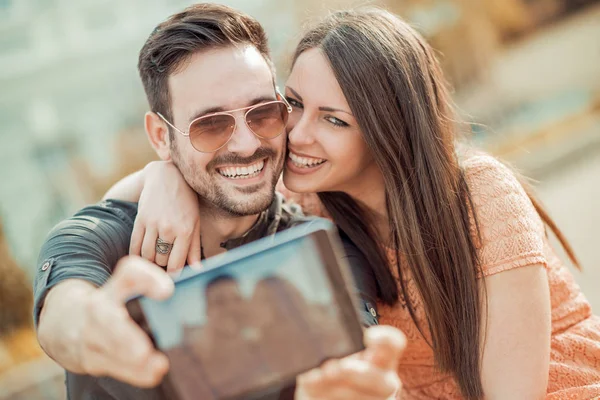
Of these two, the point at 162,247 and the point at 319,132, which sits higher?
the point at 319,132

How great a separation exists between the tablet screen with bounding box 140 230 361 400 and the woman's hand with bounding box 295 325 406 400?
0.05 meters

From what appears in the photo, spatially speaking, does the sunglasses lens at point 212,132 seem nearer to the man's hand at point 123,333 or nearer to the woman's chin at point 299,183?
the woman's chin at point 299,183

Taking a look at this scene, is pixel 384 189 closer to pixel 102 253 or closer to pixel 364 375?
pixel 102 253

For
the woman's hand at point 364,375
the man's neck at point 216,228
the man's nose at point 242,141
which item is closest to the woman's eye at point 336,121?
the man's nose at point 242,141

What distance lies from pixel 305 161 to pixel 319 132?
0.15 m

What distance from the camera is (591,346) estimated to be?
2.49 metres

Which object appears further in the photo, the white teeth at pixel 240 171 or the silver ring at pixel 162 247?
the white teeth at pixel 240 171

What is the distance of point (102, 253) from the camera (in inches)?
83.0

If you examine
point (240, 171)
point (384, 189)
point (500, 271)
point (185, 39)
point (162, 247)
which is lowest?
point (500, 271)

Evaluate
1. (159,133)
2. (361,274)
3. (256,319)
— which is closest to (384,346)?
(256,319)

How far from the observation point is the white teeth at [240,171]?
2.42 meters

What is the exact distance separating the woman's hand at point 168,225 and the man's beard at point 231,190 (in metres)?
0.07

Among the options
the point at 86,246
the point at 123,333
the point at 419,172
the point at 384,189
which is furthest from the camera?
the point at 384,189

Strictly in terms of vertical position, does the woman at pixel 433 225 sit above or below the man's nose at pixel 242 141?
below
